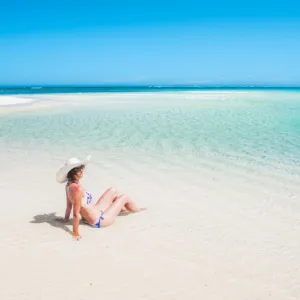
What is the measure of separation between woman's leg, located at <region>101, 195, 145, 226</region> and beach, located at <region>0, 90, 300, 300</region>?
117mm

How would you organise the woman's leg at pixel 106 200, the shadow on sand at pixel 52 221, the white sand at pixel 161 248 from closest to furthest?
the white sand at pixel 161 248
the shadow on sand at pixel 52 221
the woman's leg at pixel 106 200

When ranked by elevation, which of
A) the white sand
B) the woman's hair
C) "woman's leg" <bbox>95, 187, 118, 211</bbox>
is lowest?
the white sand

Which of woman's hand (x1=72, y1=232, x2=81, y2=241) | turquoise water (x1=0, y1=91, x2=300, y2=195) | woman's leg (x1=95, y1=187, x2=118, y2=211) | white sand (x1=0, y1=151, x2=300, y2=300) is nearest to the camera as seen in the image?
white sand (x1=0, y1=151, x2=300, y2=300)

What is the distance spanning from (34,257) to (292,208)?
3894 millimetres

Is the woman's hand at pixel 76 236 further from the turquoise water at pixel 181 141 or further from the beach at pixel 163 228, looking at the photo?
the turquoise water at pixel 181 141

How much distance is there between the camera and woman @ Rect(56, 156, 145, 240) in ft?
15.2

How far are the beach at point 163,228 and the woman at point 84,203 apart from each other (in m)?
0.14

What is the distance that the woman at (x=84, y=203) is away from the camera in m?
4.64

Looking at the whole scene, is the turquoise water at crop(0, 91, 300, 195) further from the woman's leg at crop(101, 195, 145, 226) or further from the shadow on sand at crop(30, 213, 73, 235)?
the shadow on sand at crop(30, 213, 73, 235)

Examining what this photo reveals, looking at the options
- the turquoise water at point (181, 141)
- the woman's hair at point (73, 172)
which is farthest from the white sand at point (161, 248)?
the turquoise water at point (181, 141)

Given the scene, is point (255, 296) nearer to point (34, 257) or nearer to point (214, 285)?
point (214, 285)

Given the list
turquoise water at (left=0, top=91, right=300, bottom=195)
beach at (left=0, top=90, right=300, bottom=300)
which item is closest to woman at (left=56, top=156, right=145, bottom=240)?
beach at (left=0, top=90, right=300, bottom=300)

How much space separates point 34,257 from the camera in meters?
4.10

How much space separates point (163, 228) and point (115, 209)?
729 millimetres
